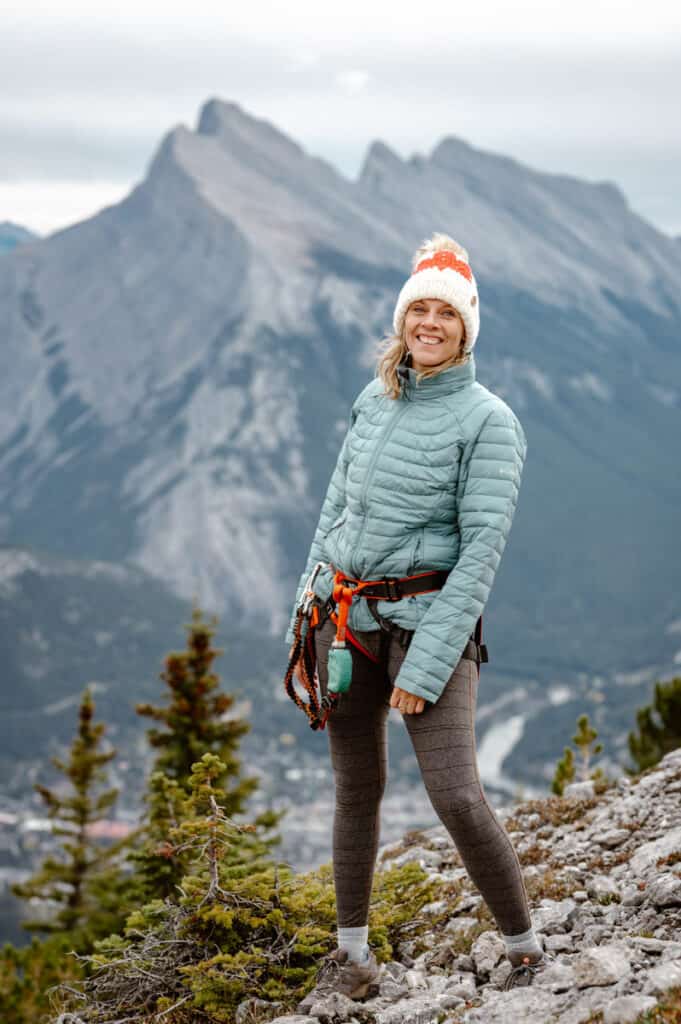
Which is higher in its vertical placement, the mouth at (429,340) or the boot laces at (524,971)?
the mouth at (429,340)

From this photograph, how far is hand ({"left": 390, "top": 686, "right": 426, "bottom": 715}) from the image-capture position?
545 centimetres

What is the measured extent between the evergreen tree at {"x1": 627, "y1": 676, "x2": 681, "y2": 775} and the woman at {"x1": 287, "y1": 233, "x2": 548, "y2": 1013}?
33.4 ft

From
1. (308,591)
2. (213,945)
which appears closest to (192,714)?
(213,945)

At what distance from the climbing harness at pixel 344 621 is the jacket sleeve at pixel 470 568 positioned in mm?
144

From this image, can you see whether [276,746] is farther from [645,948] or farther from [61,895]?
[645,948]

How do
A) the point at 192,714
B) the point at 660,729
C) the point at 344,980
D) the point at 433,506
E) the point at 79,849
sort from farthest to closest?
1. the point at 79,849
2. the point at 192,714
3. the point at 660,729
4. the point at 344,980
5. the point at 433,506

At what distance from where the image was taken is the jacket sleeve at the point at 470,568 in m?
5.41

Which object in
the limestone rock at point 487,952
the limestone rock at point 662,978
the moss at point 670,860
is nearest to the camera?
the limestone rock at point 662,978

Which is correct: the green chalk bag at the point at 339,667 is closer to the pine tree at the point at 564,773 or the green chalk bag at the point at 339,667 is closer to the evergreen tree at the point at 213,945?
the evergreen tree at the point at 213,945

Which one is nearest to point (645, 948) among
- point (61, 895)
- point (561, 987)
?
point (561, 987)

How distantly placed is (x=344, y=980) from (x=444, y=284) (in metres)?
3.33

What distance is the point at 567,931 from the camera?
6605 mm

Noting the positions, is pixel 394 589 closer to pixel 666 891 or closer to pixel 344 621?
pixel 344 621

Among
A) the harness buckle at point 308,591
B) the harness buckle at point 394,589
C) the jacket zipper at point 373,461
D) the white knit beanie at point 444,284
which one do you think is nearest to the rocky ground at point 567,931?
the harness buckle at point 394,589
